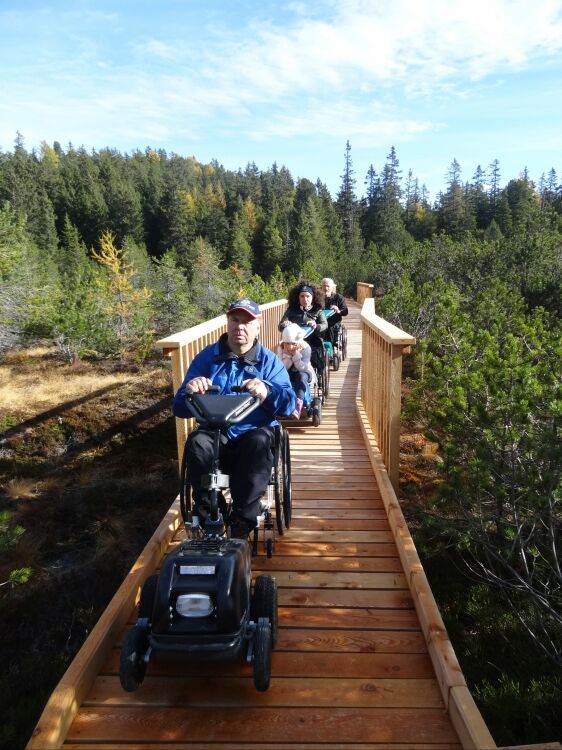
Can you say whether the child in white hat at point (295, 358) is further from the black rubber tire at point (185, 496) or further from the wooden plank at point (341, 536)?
the black rubber tire at point (185, 496)

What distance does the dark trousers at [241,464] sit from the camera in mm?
2516

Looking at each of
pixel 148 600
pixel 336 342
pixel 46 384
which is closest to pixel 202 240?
pixel 46 384

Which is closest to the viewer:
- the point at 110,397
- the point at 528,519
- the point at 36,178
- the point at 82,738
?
the point at 82,738

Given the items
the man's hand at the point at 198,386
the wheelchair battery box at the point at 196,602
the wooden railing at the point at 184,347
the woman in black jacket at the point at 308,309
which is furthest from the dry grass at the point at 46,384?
the wheelchair battery box at the point at 196,602

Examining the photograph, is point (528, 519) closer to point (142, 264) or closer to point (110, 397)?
point (110, 397)

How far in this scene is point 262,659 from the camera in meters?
1.92

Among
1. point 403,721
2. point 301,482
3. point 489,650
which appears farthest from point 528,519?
point 403,721

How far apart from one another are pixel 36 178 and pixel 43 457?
2442 inches

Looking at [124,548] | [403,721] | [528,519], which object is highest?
[403,721]

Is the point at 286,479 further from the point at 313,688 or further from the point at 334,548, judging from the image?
the point at 313,688

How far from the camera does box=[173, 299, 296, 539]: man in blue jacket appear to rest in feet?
8.25

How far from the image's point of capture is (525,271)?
14469mm

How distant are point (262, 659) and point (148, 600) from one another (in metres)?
0.52

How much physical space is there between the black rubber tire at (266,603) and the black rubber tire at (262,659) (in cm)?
9
